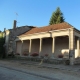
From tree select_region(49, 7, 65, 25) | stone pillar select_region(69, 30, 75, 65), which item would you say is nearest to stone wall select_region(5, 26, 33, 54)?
stone pillar select_region(69, 30, 75, 65)

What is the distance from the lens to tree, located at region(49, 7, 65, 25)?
44.8 m

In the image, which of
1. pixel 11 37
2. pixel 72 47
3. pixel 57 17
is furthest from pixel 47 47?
pixel 57 17

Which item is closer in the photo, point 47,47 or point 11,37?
point 47,47

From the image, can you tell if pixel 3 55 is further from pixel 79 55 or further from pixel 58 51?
pixel 79 55

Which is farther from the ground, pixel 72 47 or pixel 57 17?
pixel 57 17

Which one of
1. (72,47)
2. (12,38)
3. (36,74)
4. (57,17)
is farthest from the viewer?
(57,17)

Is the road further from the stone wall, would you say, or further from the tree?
the tree

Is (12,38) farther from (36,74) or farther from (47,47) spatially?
(36,74)

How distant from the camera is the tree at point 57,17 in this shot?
1763 inches

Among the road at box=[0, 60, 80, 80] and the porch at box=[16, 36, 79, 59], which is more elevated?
Result: the porch at box=[16, 36, 79, 59]

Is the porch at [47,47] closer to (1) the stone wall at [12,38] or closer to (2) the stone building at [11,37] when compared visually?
(1) the stone wall at [12,38]

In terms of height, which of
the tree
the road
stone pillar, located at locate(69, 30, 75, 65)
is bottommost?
the road

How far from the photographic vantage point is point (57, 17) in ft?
150

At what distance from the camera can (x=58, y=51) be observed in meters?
24.5
